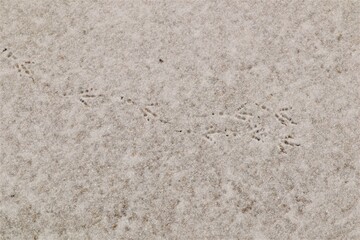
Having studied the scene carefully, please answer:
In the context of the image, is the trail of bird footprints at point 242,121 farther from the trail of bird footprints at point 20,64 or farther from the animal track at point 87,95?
the trail of bird footprints at point 20,64

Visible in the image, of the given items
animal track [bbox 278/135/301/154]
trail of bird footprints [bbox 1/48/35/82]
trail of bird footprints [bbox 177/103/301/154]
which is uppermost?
trail of bird footprints [bbox 1/48/35/82]

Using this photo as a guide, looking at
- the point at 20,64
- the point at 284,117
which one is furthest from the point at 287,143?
the point at 20,64

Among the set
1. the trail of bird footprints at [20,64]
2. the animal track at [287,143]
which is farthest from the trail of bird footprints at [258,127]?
the trail of bird footprints at [20,64]

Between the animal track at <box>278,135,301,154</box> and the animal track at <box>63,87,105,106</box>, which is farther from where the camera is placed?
the animal track at <box>63,87,105,106</box>

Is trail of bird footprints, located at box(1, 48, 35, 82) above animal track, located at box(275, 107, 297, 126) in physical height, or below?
above

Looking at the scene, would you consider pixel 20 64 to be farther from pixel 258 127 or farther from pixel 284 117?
pixel 284 117

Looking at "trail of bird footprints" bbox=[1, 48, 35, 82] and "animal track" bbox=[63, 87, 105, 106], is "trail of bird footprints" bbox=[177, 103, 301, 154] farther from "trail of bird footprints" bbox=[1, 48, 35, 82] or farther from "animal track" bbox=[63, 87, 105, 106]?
"trail of bird footprints" bbox=[1, 48, 35, 82]

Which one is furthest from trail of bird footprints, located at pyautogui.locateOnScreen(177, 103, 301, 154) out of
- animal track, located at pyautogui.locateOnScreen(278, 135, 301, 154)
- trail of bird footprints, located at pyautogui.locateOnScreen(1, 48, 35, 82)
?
trail of bird footprints, located at pyautogui.locateOnScreen(1, 48, 35, 82)

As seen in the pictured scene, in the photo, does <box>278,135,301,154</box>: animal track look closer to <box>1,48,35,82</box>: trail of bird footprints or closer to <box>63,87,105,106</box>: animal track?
<box>63,87,105,106</box>: animal track
